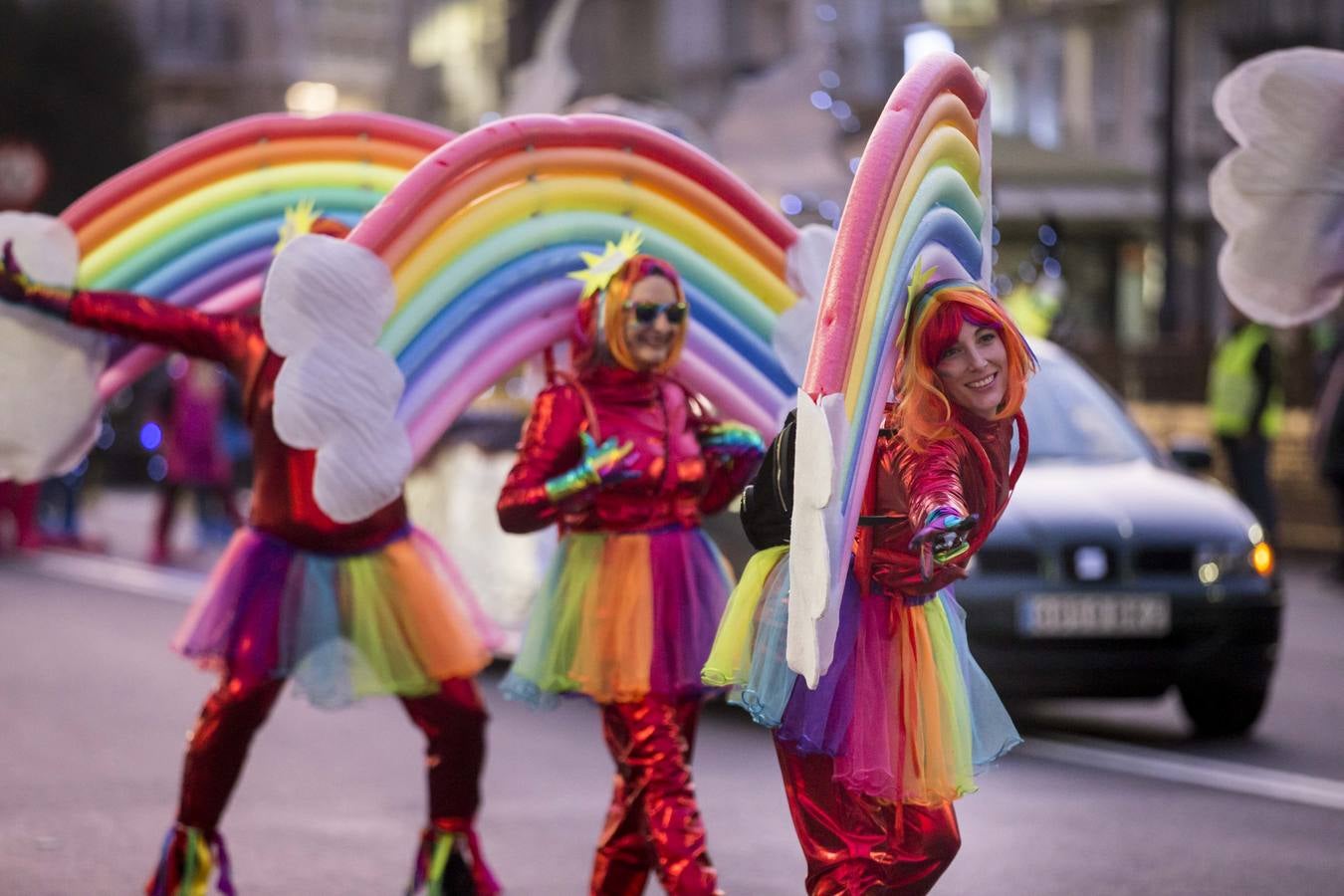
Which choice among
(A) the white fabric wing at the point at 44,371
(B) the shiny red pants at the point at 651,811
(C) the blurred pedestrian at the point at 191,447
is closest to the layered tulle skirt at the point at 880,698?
(B) the shiny red pants at the point at 651,811

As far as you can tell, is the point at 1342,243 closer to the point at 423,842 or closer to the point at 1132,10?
the point at 423,842

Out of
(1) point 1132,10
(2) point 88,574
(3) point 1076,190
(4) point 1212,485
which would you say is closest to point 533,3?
(1) point 1132,10

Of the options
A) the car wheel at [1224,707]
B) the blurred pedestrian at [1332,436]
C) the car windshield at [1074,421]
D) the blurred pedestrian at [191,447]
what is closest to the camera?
the car wheel at [1224,707]

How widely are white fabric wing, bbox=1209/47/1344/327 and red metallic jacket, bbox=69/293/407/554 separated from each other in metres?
2.34

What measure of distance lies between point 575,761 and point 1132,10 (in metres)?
37.4

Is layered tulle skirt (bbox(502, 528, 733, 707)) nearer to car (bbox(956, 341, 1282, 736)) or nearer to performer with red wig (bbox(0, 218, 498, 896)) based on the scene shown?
performer with red wig (bbox(0, 218, 498, 896))

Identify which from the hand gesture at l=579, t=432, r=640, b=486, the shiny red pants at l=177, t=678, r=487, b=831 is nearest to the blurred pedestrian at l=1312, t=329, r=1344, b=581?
the shiny red pants at l=177, t=678, r=487, b=831

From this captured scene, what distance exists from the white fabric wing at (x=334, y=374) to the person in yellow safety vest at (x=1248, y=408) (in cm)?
1164

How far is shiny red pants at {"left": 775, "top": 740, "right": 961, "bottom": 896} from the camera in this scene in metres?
4.83

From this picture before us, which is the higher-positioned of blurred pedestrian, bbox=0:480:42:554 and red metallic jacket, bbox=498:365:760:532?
red metallic jacket, bbox=498:365:760:532

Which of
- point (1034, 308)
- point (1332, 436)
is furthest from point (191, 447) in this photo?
point (1332, 436)

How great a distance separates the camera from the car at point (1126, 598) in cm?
928

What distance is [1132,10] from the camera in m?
44.6

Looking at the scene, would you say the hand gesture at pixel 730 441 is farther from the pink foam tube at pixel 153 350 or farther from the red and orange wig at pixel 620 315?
the pink foam tube at pixel 153 350
